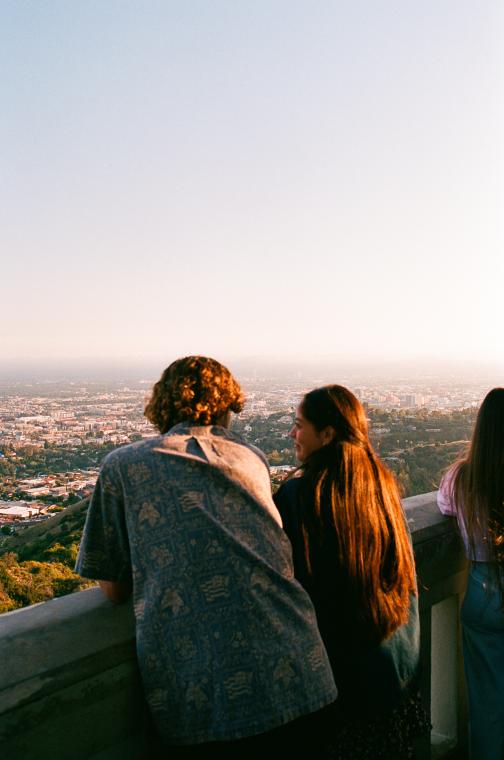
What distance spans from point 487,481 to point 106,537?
5.16ft

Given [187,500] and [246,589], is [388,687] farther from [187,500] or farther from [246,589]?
[187,500]

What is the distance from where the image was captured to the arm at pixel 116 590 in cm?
168

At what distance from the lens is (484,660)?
2.51 meters

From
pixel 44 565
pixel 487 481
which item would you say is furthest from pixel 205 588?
→ pixel 44 565

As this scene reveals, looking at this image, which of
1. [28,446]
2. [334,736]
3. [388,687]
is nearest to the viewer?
[334,736]

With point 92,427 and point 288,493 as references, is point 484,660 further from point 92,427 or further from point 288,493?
point 92,427

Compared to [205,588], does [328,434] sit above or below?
above

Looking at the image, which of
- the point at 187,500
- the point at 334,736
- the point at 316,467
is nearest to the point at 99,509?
the point at 187,500

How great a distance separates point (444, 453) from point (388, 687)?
5.61 meters

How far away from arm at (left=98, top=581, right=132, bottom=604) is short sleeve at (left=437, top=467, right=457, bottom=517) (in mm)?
1535

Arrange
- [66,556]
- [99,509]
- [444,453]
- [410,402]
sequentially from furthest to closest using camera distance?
[410,402], [444,453], [66,556], [99,509]

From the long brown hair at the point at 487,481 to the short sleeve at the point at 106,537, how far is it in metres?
1.50

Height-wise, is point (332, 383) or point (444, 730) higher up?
point (332, 383)

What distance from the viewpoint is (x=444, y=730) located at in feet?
9.14
